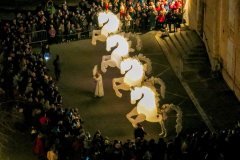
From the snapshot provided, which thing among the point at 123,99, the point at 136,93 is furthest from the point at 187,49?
the point at 136,93

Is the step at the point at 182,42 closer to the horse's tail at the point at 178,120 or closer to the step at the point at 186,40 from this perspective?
the step at the point at 186,40

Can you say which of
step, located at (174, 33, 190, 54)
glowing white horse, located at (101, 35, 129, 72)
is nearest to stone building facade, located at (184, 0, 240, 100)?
step, located at (174, 33, 190, 54)

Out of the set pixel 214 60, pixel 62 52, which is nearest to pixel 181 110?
pixel 214 60

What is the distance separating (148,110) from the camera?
3669cm

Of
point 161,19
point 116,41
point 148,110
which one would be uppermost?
point 116,41

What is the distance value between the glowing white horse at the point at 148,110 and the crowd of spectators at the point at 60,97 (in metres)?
1.23

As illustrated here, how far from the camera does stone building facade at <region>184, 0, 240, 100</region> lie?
41969 mm

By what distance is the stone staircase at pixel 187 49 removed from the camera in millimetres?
47062

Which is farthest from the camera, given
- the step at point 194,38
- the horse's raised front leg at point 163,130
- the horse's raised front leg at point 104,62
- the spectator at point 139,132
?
the step at point 194,38

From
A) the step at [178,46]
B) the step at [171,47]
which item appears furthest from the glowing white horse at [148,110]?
the step at [171,47]

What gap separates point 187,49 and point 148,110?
41.6 ft

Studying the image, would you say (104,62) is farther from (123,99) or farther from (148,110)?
(148,110)

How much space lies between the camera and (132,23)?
175 ft

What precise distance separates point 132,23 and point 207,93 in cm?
1215
